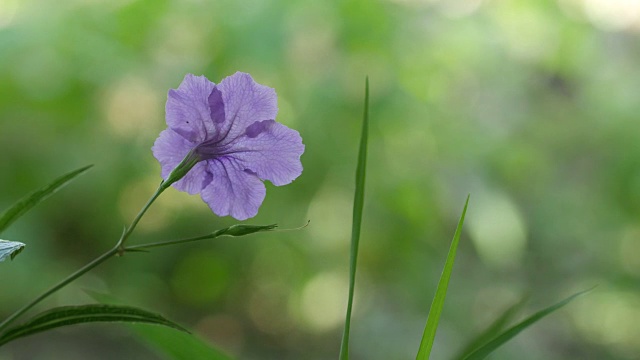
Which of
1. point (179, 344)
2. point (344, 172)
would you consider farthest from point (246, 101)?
point (344, 172)

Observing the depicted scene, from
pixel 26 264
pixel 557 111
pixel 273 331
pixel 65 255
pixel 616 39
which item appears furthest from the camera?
pixel 616 39

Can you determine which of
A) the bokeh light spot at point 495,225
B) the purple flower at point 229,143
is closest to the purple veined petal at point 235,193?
the purple flower at point 229,143

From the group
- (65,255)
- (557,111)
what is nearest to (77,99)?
(65,255)

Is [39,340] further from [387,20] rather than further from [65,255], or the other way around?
[387,20]

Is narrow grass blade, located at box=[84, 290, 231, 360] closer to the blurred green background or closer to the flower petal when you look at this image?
the flower petal

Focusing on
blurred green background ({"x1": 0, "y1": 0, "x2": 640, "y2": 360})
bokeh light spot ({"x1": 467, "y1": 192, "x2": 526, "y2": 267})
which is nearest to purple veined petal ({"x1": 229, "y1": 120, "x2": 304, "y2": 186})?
blurred green background ({"x1": 0, "y1": 0, "x2": 640, "y2": 360})
